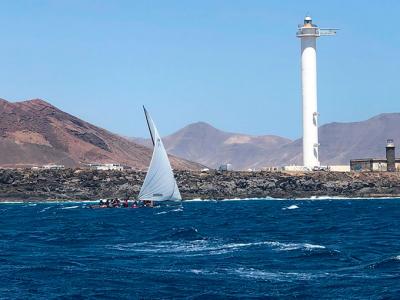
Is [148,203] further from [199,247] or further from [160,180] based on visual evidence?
[199,247]

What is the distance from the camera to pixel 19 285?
3088 cm

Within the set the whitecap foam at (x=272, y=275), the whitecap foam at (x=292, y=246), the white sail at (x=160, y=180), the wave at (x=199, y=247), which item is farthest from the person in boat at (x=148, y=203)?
the whitecap foam at (x=272, y=275)

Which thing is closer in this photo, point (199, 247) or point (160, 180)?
point (199, 247)

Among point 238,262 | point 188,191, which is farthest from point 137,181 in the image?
point 238,262

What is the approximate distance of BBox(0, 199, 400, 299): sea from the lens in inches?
1166

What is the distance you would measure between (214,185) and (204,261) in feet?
305

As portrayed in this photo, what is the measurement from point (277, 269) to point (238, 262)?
2713mm

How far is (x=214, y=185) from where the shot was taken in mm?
130250

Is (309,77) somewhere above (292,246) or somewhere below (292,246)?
above

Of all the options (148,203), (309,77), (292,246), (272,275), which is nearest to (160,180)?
(148,203)

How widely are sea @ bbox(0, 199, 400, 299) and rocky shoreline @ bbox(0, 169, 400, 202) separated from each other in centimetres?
6703

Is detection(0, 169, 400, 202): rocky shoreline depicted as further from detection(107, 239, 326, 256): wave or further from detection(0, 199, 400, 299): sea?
detection(107, 239, 326, 256): wave

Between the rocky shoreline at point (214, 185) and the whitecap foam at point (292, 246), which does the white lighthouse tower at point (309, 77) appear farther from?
the whitecap foam at point (292, 246)

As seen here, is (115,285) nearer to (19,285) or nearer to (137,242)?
(19,285)
